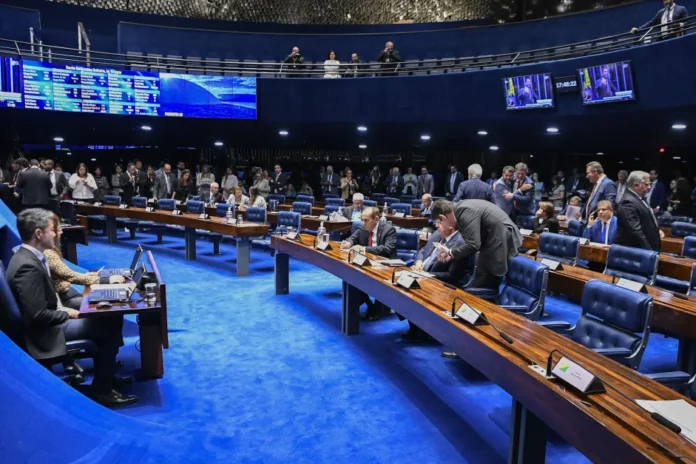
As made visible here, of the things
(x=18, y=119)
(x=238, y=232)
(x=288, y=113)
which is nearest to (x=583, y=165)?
(x=288, y=113)

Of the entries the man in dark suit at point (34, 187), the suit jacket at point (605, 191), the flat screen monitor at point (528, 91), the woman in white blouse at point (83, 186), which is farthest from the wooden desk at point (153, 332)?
the flat screen monitor at point (528, 91)

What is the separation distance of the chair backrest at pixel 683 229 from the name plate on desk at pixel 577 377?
18.7 ft

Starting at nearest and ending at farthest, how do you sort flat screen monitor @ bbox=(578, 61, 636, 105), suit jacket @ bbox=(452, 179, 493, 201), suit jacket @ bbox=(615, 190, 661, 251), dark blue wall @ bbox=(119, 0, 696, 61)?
suit jacket @ bbox=(615, 190, 661, 251) < suit jacket @ bbox=(452, 179, 493, 201) < flat screen monitor @ bbox=(578, 61, 636, 105) < dark blue wall @ bbox=(119, 0, 696, 61)

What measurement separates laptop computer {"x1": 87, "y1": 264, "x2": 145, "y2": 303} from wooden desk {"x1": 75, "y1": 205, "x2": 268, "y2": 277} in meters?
3.22

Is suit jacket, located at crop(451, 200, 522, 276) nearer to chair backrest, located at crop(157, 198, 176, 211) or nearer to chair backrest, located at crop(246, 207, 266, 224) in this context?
chair backrest, located at crop(246, 207, 266, 224)

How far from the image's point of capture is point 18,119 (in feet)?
38.4

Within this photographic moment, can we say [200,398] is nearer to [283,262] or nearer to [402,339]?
[402,339]

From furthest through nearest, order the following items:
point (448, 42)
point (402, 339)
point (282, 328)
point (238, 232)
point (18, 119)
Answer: point (448, 42), point (18, 119), point (238, 232), point (282, 328), point (402, 339)

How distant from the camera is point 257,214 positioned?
7691mm

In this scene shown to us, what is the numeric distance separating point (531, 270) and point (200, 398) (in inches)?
91.7

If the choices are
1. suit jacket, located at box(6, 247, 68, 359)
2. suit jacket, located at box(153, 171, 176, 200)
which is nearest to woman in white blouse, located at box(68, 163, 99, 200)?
suit jacket, located at box(153, 171, 176, 200)

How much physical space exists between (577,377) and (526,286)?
1766 mm

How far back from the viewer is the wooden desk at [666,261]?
4.38 m

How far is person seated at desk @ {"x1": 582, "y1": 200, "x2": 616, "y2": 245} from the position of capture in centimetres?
530
